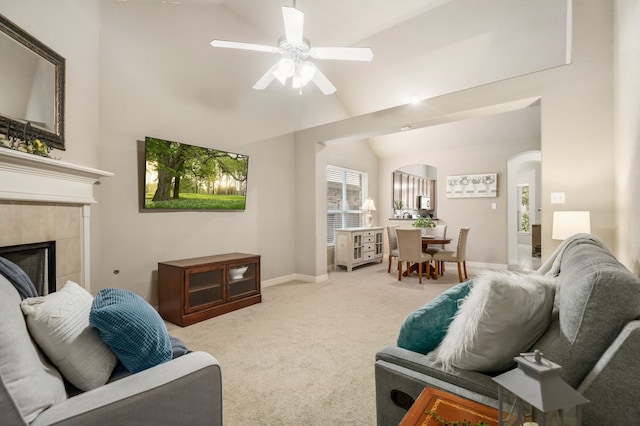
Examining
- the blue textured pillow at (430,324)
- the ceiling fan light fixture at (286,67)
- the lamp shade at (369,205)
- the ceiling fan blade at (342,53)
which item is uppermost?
the ceiling fan blade at (342,53)

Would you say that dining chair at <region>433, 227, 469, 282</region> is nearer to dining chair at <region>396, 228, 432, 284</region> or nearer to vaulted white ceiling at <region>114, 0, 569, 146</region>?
dining chair at <region>396, 228, 432, 284</region>

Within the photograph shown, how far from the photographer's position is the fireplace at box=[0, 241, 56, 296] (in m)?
1.97

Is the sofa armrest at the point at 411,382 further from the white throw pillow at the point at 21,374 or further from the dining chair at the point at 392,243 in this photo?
the dining chair at the point at 392,243

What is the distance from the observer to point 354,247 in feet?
19.2

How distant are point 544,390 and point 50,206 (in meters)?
2.87

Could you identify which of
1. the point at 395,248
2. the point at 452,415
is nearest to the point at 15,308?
the point at 452,415

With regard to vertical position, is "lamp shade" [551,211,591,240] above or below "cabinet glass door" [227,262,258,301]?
above

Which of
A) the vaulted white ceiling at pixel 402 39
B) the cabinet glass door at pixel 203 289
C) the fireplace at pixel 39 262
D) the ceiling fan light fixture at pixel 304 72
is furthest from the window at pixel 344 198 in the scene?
the fireplace at pixel 39 262

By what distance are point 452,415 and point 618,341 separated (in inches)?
18.2

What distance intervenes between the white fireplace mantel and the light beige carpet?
151 cm

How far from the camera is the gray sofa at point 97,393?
814 mm

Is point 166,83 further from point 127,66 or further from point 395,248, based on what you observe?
point 395,248

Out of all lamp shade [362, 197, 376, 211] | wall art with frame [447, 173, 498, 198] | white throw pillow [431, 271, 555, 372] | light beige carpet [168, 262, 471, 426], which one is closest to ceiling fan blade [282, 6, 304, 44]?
white throw pillow [431, 271, 555, 372]

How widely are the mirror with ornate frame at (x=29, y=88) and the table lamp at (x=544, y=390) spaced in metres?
2.71
